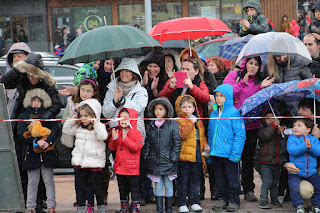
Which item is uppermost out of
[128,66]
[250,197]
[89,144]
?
[128,66]

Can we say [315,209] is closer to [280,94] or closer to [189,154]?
[280,94]

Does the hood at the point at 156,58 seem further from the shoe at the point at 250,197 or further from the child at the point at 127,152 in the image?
the shoe at the point at 250,197

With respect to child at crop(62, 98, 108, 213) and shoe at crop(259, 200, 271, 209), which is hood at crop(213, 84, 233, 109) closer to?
shoe at crop(259, 200, 271, 209)

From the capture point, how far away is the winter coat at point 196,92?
7.23m

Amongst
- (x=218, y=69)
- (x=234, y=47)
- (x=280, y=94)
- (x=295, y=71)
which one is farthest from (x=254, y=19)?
(x=280, y=94)

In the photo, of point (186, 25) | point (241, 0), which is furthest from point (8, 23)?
point (186, 25)

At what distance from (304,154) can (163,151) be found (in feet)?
5.91

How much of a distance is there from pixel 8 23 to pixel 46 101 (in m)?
20.3

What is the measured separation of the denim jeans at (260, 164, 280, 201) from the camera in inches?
281

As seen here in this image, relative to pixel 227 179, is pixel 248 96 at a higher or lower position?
higher

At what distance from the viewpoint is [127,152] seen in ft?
22.5

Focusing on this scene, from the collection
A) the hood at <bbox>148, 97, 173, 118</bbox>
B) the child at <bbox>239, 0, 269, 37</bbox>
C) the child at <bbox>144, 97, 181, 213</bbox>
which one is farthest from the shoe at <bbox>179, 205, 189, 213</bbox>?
the child at <bbox>239, 0, 269, 37</bbox>

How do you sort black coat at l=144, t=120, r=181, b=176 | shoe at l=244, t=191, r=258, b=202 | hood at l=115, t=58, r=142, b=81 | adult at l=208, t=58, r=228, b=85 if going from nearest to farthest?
black coat at l=144, t=120, r=181, b=176, hood at l=115, t=58, r=142, b=81, shoe at l=244, t=191, r=258, b=202, adult at l=208, t=58, r=228, b=85

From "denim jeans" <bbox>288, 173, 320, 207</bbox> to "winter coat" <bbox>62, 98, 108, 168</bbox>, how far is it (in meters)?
2.45
